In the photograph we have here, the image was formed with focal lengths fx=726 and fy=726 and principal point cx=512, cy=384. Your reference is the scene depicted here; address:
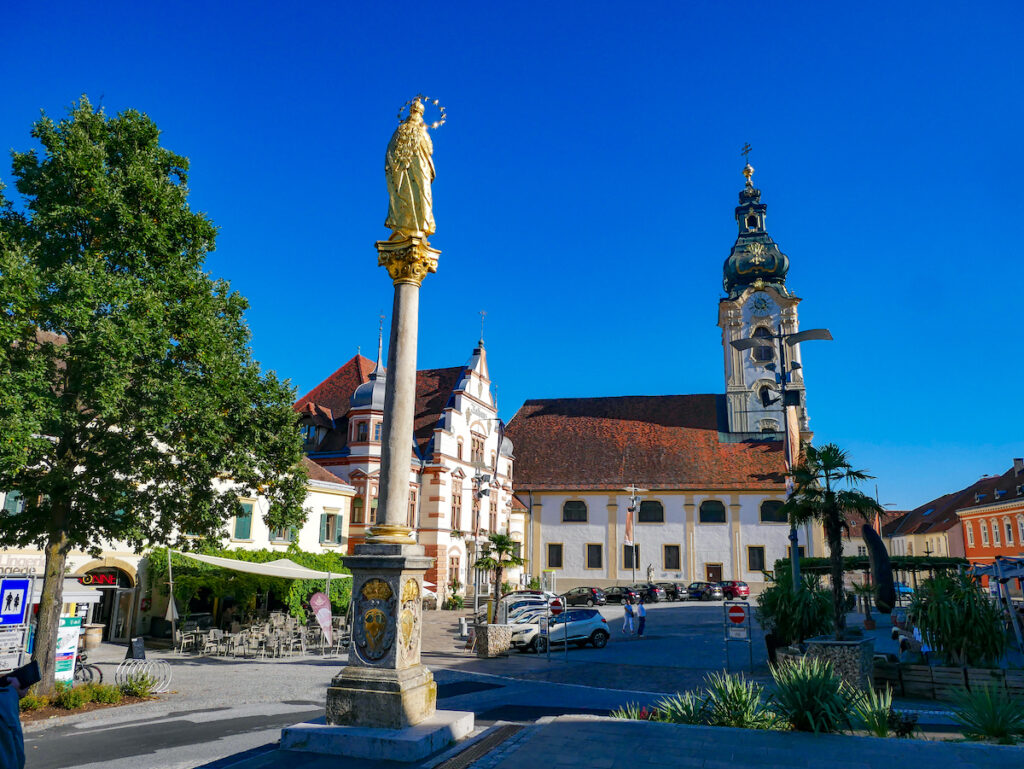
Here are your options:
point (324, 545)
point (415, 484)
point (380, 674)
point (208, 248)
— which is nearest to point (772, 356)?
point (415, 484)

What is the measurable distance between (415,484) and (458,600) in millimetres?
6973

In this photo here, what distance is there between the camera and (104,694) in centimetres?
1434

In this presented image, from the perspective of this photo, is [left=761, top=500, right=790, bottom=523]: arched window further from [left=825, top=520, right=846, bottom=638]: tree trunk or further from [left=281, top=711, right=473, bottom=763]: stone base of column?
[left=281, top=711, right=473, bottom=763]: stone base of column

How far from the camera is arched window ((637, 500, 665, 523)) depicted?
178ft

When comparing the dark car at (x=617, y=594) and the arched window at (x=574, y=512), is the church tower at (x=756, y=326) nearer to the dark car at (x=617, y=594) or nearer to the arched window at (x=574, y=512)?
the arched window at (x=574, y=512)

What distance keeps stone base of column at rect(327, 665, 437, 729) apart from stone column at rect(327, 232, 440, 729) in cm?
1

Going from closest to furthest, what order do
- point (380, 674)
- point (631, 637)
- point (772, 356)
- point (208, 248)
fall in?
point (380, 674)
point (208, 248)
point (631, 637)
point (772, 356)

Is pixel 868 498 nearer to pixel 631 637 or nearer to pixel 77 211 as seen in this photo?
pixel 631 637

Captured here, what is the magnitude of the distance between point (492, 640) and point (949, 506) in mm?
66766

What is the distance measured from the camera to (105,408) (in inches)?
500

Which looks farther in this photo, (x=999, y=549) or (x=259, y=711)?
(x=999, y=549)

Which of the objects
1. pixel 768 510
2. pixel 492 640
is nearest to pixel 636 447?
pixel 768 510

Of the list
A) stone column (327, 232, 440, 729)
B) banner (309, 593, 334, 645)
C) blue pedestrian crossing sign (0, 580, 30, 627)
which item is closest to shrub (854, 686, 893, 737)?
stone column (327, 232, 440, 729)

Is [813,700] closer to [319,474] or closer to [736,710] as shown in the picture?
[736,710]
